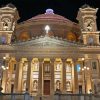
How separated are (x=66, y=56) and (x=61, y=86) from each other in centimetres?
481

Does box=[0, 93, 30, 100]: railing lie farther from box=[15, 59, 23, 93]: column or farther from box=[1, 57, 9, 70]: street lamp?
box=[1, 57, 9, 70]: street lamp

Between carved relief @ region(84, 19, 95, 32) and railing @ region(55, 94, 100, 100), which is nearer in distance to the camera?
railing @ region(55, 94, 100, 100)

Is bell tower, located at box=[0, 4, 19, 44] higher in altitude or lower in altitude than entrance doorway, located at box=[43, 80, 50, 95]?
higher

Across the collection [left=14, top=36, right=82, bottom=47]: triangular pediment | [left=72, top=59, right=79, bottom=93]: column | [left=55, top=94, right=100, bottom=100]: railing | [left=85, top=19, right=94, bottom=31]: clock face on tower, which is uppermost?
[left=85, top=19, right=94, bottom=31]: clock face on tower

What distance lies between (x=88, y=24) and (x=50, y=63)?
387 inches

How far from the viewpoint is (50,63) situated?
44.5 m

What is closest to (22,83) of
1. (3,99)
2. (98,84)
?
(98,84)

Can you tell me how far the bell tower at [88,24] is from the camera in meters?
46.0

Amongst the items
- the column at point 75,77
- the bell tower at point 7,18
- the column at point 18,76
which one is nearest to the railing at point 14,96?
the column at point 18,76

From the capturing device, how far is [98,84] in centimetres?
4284

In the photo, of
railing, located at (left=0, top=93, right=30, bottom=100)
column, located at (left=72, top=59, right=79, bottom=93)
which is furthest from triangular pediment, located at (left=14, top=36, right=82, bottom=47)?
railing, located at (left=0, top=93, right=30, bottom=100)

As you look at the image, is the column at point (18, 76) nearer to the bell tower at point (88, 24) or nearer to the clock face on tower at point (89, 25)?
the bell tower at point (88, 24)

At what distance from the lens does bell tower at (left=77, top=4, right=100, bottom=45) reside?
151 ft

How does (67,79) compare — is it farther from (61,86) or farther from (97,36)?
(97,36)
